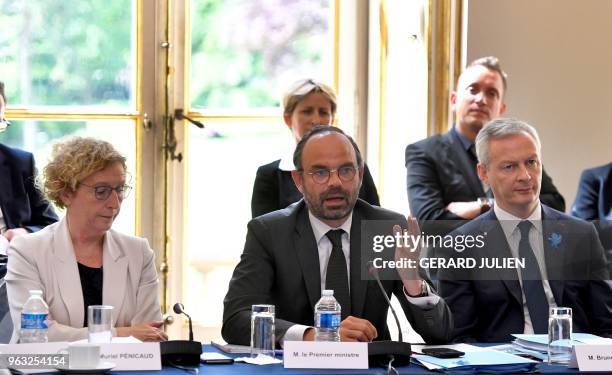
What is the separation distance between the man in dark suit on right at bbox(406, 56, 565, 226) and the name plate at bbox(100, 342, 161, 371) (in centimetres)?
189

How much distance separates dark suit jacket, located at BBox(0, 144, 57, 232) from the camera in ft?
13.6

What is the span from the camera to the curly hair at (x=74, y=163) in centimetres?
321

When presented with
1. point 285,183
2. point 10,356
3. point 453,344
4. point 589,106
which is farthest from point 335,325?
point 589,106

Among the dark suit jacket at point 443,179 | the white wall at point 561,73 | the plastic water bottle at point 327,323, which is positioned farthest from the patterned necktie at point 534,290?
the white wall at point 561,73

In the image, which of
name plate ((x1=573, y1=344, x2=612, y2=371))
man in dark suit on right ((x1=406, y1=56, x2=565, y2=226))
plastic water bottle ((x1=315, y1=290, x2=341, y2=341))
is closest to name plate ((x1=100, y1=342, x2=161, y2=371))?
plastic water bottle ((x1=315, y1=290, x2=341, y2=341))

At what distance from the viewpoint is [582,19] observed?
16.1 feet

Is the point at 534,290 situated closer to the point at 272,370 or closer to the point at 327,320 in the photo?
the point at 327,320

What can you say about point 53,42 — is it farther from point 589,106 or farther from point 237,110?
point 589,106

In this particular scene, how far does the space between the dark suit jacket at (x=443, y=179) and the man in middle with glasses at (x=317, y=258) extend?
40.5 inches

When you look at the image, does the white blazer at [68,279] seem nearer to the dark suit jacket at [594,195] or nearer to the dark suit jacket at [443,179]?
the dark suit jacket at [443,179]

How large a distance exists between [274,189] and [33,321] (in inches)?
67.5

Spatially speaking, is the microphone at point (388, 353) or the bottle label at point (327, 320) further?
the bottle label at point (327, 320)

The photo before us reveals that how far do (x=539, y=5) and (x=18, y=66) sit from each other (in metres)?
2.52

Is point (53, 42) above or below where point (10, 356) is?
above
